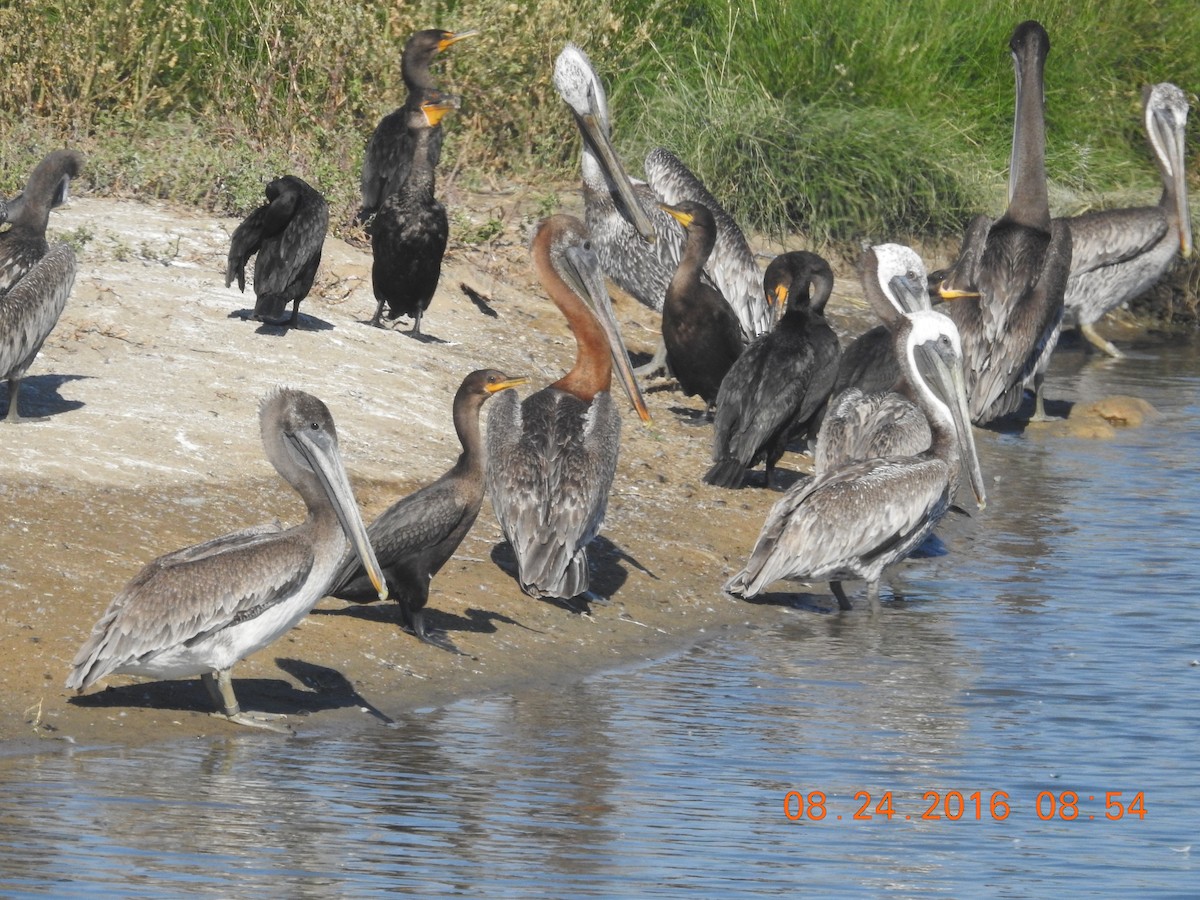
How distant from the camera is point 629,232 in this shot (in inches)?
443

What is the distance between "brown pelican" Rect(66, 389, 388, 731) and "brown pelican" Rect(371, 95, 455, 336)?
3.49 m

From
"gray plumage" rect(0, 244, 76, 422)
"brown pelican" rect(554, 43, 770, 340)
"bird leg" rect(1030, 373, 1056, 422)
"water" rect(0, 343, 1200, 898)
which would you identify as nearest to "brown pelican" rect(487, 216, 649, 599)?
"water" rect(0, 343, 1200, 898)

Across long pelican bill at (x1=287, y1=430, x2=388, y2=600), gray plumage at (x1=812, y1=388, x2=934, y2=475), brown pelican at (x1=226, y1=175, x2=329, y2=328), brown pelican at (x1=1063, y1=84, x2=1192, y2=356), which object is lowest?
long pelican bill at (x1=287, y1=430, x2=388, y2=600)

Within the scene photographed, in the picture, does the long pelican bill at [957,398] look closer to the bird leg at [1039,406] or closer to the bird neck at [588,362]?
the bird neck at [588,362]

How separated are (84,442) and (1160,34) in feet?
38.1

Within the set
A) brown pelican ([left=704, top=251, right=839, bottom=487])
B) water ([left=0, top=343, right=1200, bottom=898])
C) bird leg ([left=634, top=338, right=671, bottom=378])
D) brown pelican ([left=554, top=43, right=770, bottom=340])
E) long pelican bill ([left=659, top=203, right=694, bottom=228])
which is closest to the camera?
water ([left=0, top=343, right=1200, bottom=898])

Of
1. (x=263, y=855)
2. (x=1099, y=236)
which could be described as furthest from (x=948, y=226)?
(x=263, y=855)

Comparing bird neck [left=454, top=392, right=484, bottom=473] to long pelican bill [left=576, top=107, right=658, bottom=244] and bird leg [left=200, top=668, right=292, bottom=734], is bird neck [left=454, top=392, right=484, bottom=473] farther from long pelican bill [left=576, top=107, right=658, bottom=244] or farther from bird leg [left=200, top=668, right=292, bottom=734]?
long pelican bill [left=576, top=107, right=658, bottom=244]

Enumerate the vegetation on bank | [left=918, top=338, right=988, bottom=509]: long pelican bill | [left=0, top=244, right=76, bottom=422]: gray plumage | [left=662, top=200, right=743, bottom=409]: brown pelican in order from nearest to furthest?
[left=0, top=244, right=76, bottom=422]: gray plumage
[left=918, top=338, right=988, bottom=509]: long pelican bill
[left=662, top=200, right=743, bottom=409]: brown pelican
the vegetation on bank

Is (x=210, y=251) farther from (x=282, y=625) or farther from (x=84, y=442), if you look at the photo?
(x=282, y=625)

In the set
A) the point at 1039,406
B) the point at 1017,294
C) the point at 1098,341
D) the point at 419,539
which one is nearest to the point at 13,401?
the point at 419,539

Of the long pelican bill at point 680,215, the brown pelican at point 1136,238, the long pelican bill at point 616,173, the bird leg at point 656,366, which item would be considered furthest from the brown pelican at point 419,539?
the brown pelican at point 1136,238

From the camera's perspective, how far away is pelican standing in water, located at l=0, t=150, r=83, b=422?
7254 mm

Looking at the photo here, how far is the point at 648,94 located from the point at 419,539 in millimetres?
8842
